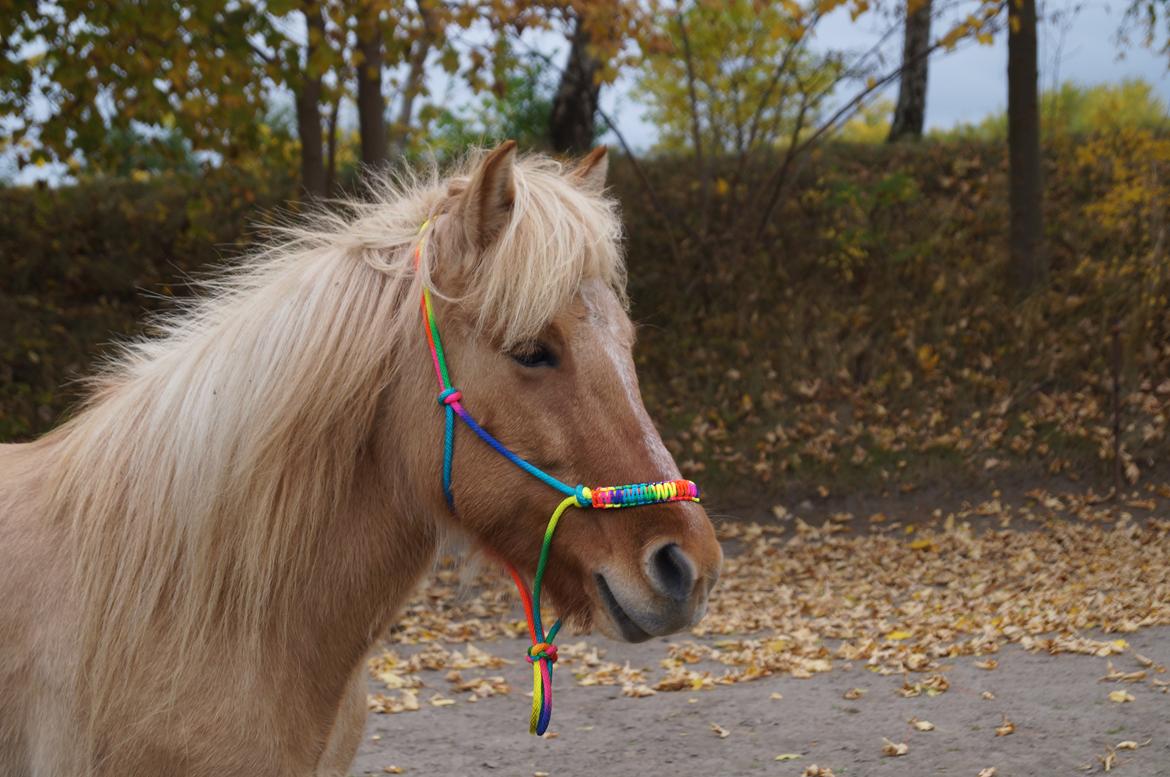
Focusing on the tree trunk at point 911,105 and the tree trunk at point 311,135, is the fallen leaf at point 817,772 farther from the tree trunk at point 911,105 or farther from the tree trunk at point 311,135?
the tree trunk at point 911,105

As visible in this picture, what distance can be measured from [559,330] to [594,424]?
219 mm

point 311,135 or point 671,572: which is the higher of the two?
point 311,135

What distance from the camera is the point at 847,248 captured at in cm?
1288

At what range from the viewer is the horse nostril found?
85.5 inches

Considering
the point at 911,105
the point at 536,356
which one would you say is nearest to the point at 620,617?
the point at 536,356

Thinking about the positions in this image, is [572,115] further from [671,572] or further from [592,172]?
[671,572]

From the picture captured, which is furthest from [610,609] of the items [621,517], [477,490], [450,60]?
[450,60]

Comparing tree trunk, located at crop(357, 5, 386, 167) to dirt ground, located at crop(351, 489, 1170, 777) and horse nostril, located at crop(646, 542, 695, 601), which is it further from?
horse nostril, located at crop(646, 542, 695, 601)

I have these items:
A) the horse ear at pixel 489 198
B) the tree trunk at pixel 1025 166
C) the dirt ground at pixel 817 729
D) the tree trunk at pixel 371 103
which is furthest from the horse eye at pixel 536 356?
the tree trunk at pixel 1025 166

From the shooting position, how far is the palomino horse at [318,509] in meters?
2.22

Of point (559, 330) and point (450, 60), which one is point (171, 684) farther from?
point (450, 60)

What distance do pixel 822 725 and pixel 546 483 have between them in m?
3.39

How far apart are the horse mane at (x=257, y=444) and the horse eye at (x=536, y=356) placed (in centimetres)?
3

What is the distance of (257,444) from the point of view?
2338 millimetres
